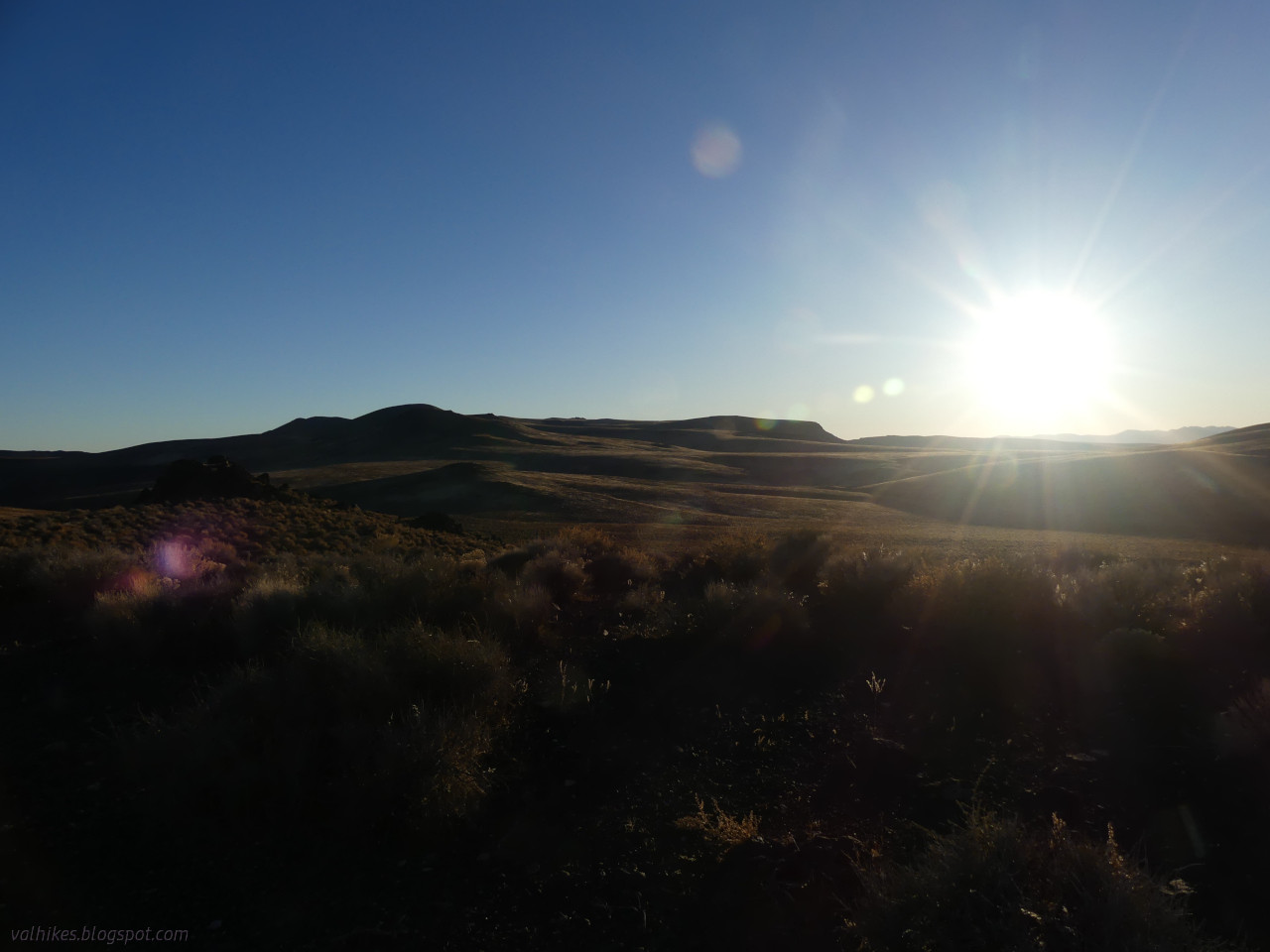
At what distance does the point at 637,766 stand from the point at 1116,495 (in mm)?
45481

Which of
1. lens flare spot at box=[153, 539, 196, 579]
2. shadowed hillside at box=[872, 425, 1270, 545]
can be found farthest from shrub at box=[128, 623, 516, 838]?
shadowed hillside at box=[872, 425, 1270, 545]

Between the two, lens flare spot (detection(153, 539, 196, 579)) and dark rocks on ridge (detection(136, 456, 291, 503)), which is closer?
lens flare spot (detection(153, 539, 196, 579))

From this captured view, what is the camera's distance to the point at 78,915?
3.87 m

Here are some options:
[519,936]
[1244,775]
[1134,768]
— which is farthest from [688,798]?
[1244,775]

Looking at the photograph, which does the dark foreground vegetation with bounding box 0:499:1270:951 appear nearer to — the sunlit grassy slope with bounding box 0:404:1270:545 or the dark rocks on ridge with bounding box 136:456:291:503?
the dark rocks on ridge with bounding box 136:456:291:503

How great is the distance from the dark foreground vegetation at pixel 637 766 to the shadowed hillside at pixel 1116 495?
98.6 ft

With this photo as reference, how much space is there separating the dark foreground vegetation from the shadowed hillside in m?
30.1

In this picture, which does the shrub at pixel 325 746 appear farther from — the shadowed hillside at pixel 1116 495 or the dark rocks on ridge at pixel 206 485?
the shadowed hillside at pixel 1116 495

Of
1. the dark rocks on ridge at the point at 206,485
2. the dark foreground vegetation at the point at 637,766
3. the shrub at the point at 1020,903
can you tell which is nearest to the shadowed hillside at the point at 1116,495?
the dark foreground vegetation at the point at 637,766

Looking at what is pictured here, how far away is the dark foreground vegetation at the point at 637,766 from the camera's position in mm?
3740

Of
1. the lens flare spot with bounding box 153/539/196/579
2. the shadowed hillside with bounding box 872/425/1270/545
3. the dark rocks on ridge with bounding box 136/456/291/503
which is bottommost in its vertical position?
the shadowed hillside with bounding box 872/425/1270/545

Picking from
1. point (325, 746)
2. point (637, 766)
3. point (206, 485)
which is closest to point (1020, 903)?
point (637, 766)

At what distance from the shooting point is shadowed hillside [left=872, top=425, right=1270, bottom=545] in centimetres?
3556

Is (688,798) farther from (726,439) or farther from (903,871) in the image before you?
(726,439)
